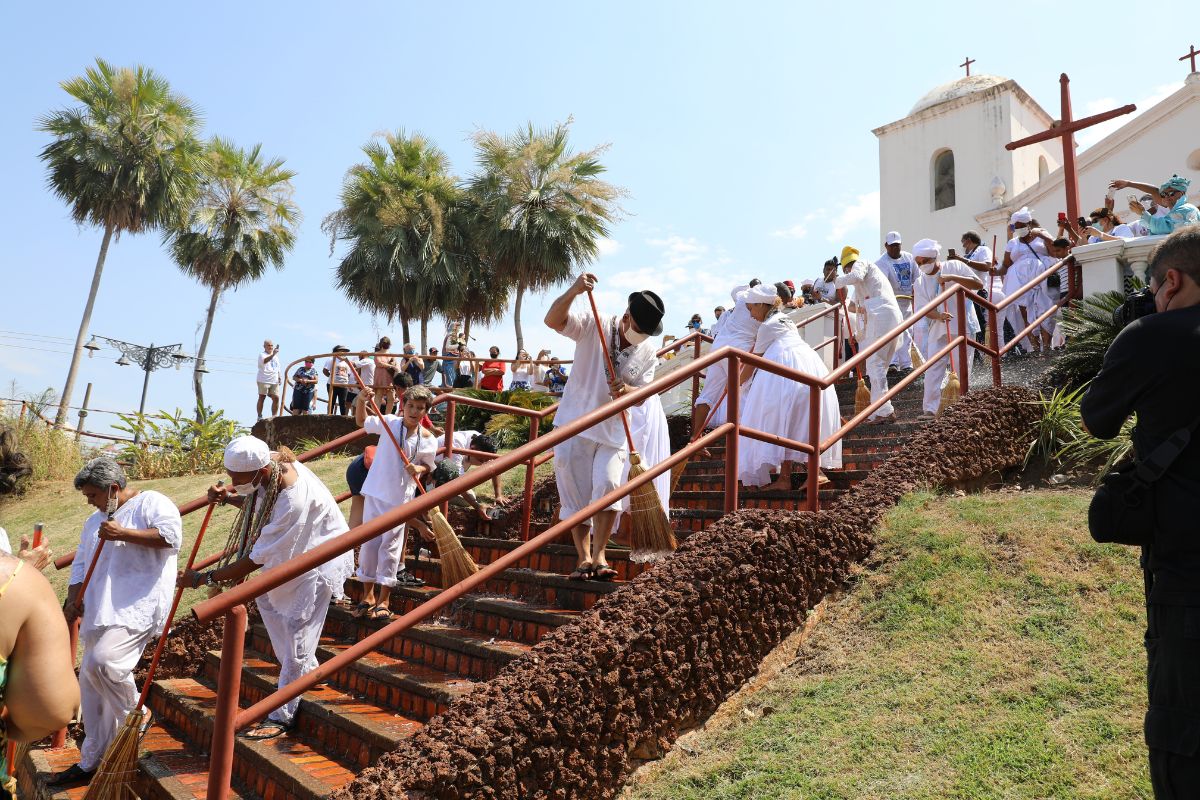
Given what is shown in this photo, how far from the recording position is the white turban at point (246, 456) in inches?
217

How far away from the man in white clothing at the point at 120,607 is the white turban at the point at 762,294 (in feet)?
14.6

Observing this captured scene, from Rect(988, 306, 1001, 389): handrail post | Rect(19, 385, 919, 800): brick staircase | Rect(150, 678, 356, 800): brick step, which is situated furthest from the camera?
Rect(988, 306, 1001, 389): handrail post

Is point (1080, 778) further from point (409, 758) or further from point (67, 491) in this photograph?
point (67, 491)

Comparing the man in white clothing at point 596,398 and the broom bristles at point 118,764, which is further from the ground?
the man in white clothing at point 596,398

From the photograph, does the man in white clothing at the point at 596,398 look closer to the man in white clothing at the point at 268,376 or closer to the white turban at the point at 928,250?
the white turban at the point at 928,250

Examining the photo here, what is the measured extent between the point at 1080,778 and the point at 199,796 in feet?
13.4

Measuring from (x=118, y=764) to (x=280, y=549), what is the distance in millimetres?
1396

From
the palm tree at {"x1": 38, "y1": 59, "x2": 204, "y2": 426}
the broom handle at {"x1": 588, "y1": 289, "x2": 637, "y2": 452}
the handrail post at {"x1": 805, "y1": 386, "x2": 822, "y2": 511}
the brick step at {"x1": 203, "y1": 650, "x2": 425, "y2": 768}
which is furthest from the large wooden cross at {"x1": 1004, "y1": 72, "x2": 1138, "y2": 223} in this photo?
the palm tree at {"x1": 38, "y1": 59, "x2": 204, "y2": 426}

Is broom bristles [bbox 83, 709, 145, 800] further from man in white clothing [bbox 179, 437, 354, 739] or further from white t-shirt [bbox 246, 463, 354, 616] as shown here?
white t-shirt [bbox 246, 463, 354, 616]

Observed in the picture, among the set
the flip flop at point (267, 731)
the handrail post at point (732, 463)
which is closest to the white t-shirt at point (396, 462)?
the flip flop at point (267, 731)

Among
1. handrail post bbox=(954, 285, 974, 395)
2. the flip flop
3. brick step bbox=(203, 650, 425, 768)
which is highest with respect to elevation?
handrail post bbox=(954, 285, 974, 395)

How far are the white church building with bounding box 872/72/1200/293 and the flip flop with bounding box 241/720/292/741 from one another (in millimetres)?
21479

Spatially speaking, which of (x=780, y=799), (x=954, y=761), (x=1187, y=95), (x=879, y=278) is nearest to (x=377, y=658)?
(x=780, y=799)

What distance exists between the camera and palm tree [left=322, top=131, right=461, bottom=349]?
2853 cm
